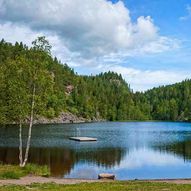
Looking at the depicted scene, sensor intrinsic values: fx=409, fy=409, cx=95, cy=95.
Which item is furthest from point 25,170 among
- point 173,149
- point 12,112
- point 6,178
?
point 173,149

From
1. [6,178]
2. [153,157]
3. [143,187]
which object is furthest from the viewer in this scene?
[153,157]

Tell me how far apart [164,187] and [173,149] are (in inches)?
2070

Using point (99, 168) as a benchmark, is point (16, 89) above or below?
above

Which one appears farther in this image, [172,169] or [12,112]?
[172,169]

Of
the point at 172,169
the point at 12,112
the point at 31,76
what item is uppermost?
the point at 31,76

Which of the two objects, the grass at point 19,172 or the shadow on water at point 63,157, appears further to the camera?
the shadow on water at point 63,157

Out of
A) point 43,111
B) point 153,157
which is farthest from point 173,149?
Result: point 43,111

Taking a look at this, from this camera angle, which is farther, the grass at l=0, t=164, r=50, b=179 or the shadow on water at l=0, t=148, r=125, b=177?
the shadow on water at l=0, t=148, r=125, b=177

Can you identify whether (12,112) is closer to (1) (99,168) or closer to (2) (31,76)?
(2) (31,76)

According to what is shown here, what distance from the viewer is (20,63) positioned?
4422cm

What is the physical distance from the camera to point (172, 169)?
55438 millimetres

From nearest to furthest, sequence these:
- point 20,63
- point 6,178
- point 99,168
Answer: point 6,178, point 20,63, point 99,168

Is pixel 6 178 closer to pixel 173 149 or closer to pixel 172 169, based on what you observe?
pixel 172 169

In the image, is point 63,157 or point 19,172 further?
point 63,157
